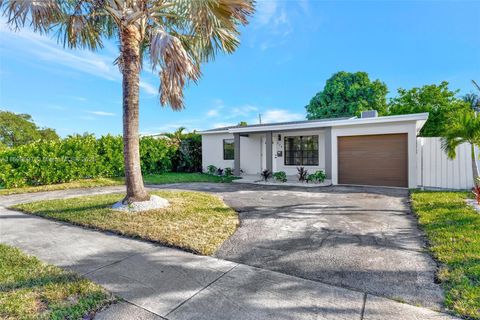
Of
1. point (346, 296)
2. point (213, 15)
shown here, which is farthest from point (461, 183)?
point (213, 15)

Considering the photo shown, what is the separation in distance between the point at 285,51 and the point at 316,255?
45.8 feet

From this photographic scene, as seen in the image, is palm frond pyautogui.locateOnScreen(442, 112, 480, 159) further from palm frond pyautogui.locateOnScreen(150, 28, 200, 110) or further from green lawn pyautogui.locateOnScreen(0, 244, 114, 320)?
green lawn pyautogui.locateOnScreen(0, 244, 114, 320)

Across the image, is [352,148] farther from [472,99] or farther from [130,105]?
[472,99]

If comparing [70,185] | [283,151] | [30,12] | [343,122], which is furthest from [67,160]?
[343,122]

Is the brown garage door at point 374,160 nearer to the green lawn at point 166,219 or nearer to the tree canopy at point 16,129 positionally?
the green lawn at point 166,219

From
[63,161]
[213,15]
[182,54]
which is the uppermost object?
[213,15]

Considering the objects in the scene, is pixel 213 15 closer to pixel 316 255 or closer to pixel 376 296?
pixel 316 255

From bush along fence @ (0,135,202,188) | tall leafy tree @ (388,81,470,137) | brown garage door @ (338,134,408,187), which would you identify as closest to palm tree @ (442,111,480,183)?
brown garage door @ (338,134,408,187)

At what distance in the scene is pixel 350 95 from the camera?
25578mm

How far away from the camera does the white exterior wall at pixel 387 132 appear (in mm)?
9320

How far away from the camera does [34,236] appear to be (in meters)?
4.69

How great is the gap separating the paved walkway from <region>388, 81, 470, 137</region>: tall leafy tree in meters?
19.8

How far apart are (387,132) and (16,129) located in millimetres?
42300

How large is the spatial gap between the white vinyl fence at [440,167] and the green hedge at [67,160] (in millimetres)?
13847
